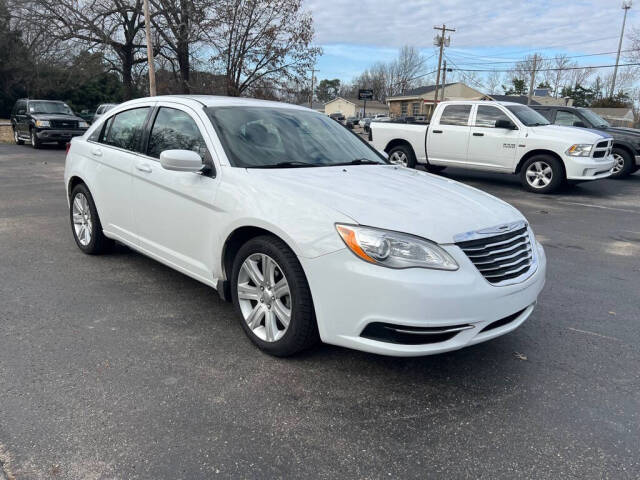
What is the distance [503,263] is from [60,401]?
2.57m

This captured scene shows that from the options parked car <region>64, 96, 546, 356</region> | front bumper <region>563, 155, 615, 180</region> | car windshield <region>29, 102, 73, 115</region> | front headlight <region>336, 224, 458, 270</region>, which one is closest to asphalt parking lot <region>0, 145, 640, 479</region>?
parked car <region>64, 96, 546, 356</region>

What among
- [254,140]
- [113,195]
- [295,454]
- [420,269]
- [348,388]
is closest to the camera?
[295,454]

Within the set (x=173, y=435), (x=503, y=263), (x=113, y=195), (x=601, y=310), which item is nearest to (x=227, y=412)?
(x=173, y=435)

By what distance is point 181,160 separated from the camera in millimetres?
3389

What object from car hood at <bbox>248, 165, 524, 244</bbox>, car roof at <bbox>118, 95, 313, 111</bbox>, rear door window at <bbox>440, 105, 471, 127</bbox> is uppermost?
rear door window at <bbox>440, 105, 471, 127</bbox>

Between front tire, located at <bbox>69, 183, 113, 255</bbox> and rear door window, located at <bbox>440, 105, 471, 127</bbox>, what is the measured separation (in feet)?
27.9

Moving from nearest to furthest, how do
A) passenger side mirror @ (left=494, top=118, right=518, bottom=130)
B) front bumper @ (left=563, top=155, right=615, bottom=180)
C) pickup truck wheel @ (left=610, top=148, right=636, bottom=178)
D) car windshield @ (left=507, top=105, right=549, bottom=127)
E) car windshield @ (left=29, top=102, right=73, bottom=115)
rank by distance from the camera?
front bumper @ (left=563, top=155, right=615, bottom=180)
passenger side mirror @ (left=494, top=118, right=518, bottom=130)
car windshield @ (left=507, top=105, right=549, bottom=127)
pickup truck wheel @ (left=610, top=148, right=636, bottom=178)
car windshield @ (left=29, top=102, right=73, bottom=115)

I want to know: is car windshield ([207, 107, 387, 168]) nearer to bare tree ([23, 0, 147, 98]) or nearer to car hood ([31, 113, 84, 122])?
car hood ([31, 113, 84, 122])

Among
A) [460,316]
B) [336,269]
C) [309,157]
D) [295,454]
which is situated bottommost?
[295,454]

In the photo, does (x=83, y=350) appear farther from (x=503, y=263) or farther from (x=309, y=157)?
(x=503, y=263)

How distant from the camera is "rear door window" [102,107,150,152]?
4410 mm

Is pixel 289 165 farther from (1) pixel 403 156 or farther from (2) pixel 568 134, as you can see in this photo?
(1) pixel 403 156

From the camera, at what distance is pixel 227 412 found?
266 centimetres

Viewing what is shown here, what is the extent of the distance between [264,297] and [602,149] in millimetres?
9729
